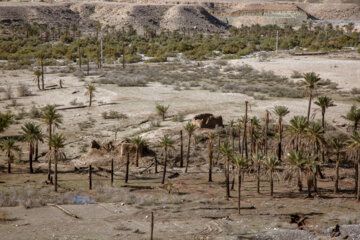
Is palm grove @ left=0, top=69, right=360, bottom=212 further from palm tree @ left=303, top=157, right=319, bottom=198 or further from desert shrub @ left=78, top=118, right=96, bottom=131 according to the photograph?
desert shrub @ left=78, top=118, right=96, bottom=131

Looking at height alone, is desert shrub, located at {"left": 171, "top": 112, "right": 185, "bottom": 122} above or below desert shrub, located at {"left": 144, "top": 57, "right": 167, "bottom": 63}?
below

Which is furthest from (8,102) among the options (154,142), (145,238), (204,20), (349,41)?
(204,20)

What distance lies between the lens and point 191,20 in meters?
165

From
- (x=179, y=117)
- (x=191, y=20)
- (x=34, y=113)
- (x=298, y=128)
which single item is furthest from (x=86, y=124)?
(x=191, y=20)

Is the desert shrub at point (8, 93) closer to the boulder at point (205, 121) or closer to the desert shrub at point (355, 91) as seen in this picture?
the boulder at point (205, 121)

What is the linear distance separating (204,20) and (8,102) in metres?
121

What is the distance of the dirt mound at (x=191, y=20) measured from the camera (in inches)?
6294

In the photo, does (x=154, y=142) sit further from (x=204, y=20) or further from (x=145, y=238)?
(x=204, y=20)

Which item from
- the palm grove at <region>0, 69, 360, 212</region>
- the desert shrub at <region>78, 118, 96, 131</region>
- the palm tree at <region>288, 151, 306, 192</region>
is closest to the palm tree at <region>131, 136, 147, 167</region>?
the palm grove at <region>0, 69, 360, 212</region>

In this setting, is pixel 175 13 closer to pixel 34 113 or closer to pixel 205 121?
pixel 34 113

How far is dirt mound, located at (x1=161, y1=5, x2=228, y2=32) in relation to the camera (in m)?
160

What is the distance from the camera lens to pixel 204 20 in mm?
168625

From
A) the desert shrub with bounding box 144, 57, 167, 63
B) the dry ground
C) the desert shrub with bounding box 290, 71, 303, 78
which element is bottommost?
the dry ground

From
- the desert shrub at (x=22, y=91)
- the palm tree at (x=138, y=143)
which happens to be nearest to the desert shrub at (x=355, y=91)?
the palm tree at (x=138, y=143)
